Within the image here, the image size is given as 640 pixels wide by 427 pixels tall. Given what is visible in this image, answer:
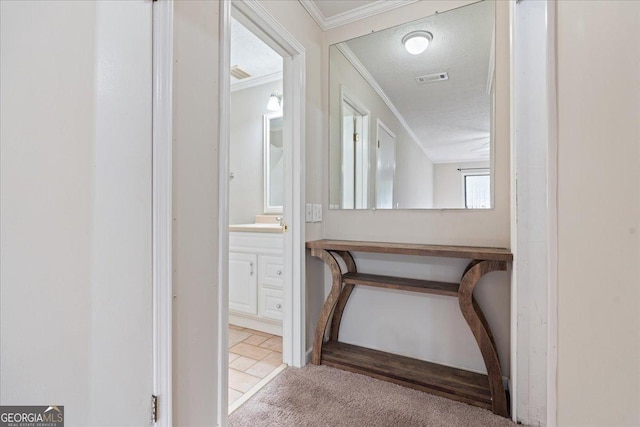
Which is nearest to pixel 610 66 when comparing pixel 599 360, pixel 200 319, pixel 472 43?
pixel 599 360

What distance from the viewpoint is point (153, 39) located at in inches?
37.3

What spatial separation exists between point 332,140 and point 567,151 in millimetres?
1833

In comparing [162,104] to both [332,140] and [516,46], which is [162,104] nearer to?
[332,140]

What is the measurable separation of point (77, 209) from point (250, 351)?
162 centimetres

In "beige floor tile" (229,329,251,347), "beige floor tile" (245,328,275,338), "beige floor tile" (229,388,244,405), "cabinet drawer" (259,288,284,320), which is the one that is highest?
"cabinet drawer" (259,288,284,320)

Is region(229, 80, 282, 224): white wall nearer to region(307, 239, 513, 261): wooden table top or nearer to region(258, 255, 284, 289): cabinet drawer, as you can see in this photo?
region(258, 255, 284, 289): cabinet drawer

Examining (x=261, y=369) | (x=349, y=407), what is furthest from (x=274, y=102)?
(x=349, y=407)

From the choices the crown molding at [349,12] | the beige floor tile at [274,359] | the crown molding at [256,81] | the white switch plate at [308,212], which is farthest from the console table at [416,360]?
the crown molding at [256,81]

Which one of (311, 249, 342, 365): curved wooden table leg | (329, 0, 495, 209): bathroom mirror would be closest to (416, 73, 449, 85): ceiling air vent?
(329, 0, 495, 209): bathroom mirror

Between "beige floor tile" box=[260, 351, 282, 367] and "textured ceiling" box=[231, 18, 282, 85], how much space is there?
2.37 meters

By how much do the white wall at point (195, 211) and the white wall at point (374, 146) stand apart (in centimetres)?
109

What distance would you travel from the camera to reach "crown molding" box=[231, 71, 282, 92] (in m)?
2.91

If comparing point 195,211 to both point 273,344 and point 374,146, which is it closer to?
point 374,146

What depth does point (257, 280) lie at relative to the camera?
238 centimetres
